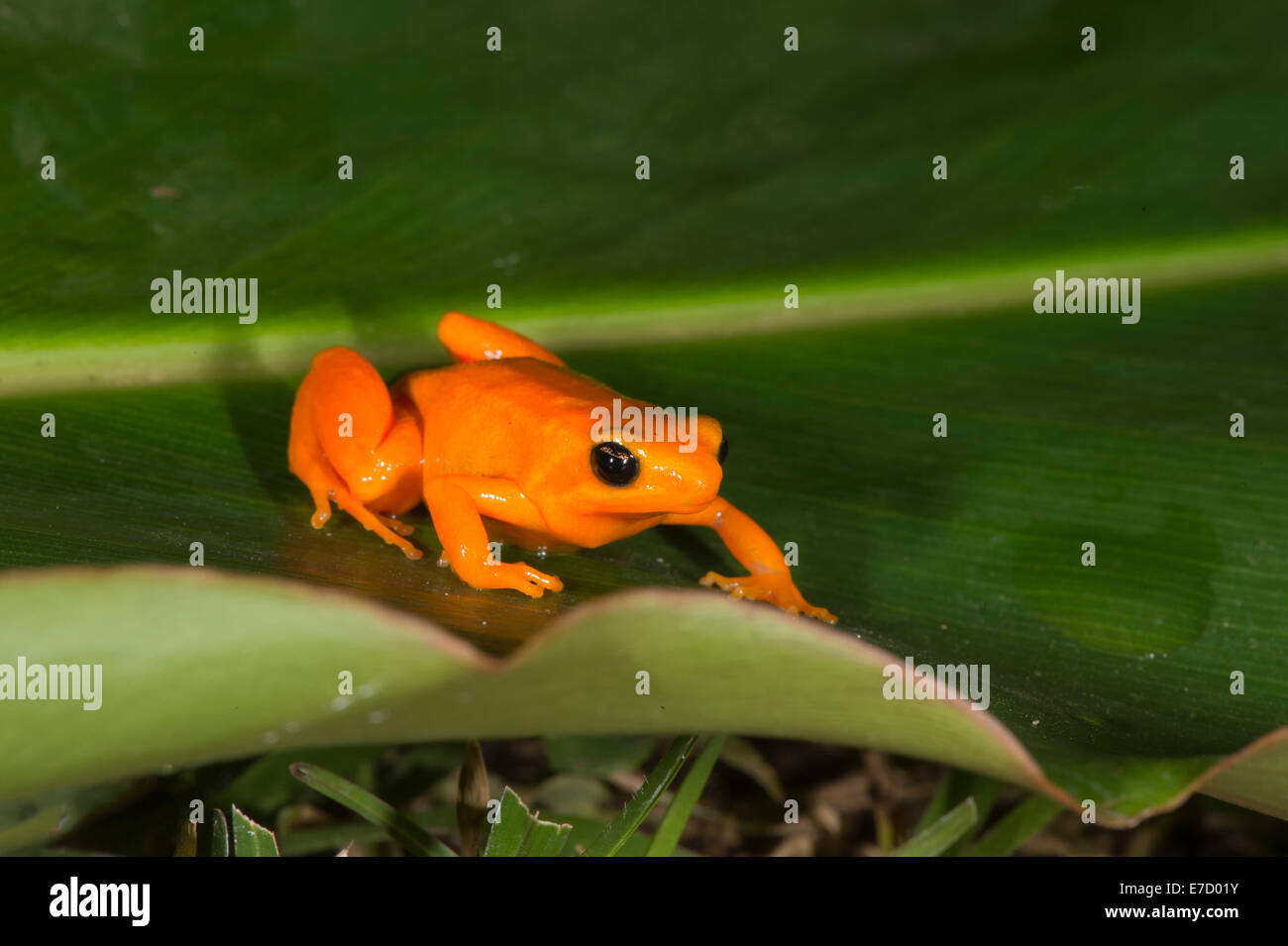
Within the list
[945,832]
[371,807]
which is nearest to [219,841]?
[371,807]

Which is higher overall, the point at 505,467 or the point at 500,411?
the point at 500,411

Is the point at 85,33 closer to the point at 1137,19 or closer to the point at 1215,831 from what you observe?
the point at 1137,19

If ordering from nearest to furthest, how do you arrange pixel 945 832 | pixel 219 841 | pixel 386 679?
1. pixel 386 679
2. pixel 219 841
3. pixel 945 832

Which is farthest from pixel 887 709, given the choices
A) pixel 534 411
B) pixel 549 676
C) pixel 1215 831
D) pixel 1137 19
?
pixel 1137 19

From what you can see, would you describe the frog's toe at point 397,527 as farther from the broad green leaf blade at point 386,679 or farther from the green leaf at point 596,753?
the broad green leaf blade at point 386,679

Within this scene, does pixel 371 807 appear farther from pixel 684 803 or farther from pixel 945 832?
Result: pixel 945 832

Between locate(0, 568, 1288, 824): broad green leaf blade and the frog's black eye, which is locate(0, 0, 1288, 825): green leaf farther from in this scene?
locate(0, 568, 1288, 824): broad green leaf blade
